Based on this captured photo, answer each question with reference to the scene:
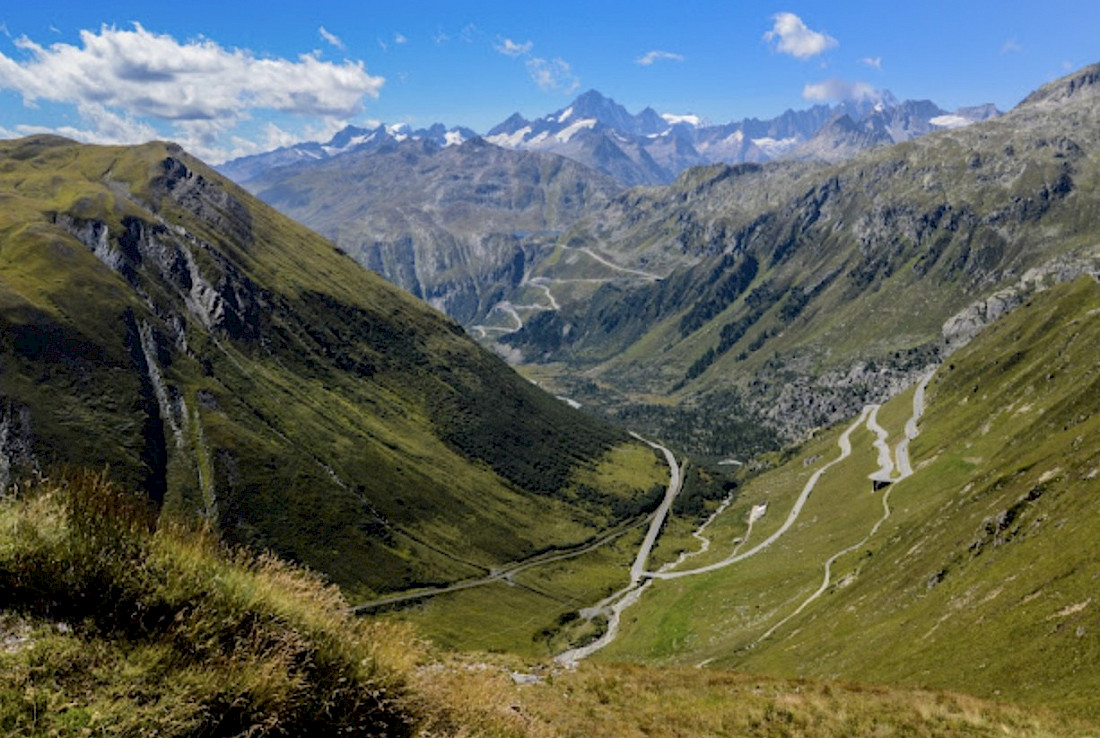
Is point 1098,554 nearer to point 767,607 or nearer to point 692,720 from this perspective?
point 692,720

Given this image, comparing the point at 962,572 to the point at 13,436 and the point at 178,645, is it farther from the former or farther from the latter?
the point at 13,436

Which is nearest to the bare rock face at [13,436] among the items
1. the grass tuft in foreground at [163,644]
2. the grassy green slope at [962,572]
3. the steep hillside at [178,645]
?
the grassy green slope at [962,572]

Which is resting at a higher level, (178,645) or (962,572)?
(178,645)

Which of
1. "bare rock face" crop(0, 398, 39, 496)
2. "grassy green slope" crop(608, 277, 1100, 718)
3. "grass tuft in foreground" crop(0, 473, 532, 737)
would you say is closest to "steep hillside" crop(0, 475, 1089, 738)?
"grass tuft in foreground" crop(0, 473, 532, 737)

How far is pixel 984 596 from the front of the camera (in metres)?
61.5

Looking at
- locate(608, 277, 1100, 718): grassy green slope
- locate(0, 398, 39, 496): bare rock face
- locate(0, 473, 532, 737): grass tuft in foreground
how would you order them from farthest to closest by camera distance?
locate(0, 398, 39, 496): bare rock face < locate(608, 277, 1100, 718): grassy green slope < locate(0, 473, 532, 737): grass tuft in foreground

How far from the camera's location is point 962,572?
241 feet

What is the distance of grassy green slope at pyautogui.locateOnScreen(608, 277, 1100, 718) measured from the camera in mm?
46844

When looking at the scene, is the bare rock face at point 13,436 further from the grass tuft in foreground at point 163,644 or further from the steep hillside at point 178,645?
the grass tuft in foreground at point 163,644

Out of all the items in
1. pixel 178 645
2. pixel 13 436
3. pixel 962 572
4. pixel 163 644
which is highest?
pixel 163 644

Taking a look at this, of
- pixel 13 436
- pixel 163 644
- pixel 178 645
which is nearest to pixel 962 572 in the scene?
pixel 178 645

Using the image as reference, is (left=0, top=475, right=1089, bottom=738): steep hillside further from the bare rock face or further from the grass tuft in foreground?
the bare rock face

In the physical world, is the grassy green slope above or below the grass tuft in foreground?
below

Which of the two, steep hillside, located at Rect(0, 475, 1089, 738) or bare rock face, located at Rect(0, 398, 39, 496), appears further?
bare rock face, located at Rect(0, 398, 39, 496)
